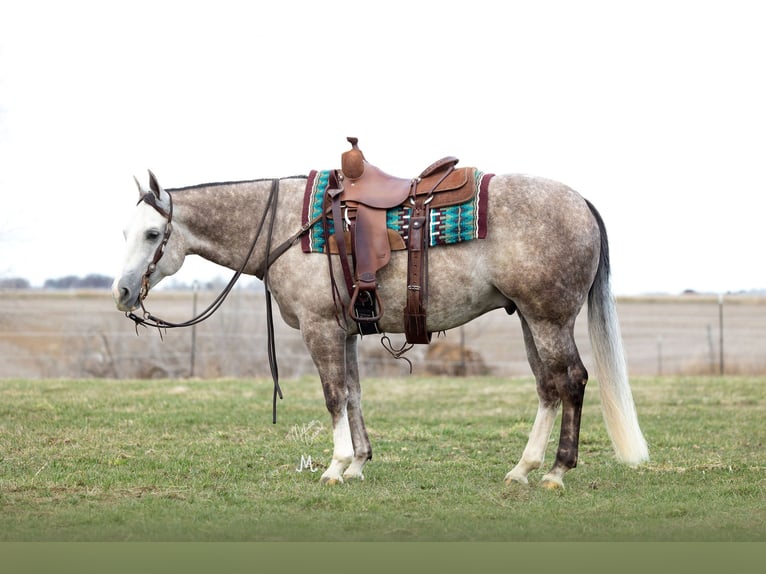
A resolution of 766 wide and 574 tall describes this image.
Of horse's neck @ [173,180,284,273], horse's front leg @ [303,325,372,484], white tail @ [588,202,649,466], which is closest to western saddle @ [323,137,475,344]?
horse's front leg @ [303,325,372,484]

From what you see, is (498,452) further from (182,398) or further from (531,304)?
(182,398)

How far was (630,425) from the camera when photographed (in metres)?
6.96

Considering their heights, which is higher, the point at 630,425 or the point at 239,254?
the point at 239,254

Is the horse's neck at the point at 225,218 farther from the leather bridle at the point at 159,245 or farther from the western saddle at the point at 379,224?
the western saddle at the point at 379,224

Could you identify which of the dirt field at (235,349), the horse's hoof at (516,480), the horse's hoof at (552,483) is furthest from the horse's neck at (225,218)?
the dirt field at (235,349)

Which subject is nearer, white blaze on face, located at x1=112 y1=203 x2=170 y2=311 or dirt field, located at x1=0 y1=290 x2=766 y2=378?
white blaze on face, located at x1=112 y1=203 x2=170 y2=311

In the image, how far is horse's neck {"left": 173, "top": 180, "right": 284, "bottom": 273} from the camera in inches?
284

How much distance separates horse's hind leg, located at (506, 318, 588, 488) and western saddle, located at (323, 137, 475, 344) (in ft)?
3.03

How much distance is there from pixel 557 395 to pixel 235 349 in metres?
17.1

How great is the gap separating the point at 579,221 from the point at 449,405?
21.5ft

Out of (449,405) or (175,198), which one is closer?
(175,198)

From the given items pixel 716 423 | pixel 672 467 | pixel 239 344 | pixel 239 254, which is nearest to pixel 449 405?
pixel 716 423

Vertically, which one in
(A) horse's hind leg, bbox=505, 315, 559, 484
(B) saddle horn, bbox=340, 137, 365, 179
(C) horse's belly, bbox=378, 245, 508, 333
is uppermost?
(B) saddle horn, bbox=340, 137, 365, 179

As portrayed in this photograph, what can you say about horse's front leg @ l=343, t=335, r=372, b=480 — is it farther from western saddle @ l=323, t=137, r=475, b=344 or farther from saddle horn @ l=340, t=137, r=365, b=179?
saddle horn @ l=340, t=137, r=365, b=179
